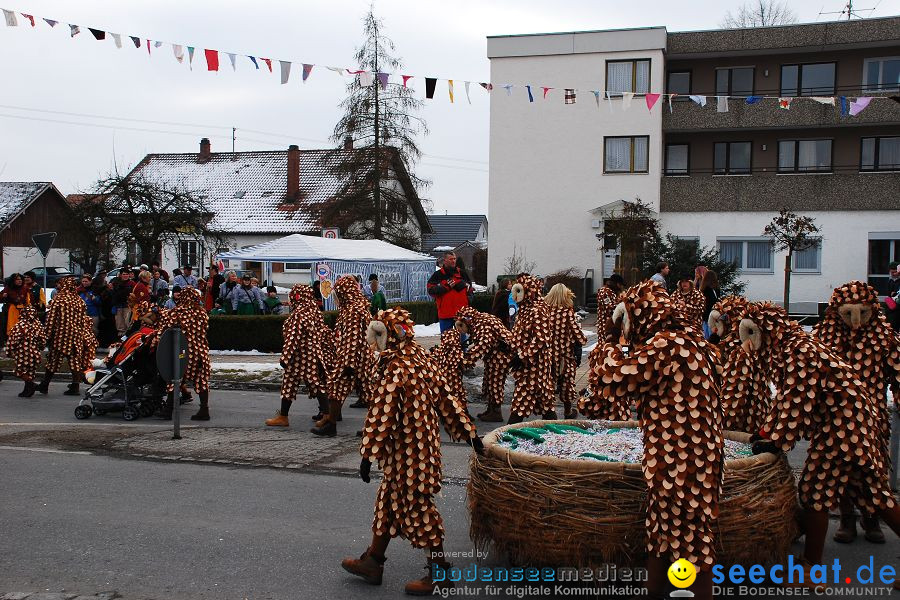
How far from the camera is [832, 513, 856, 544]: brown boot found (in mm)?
6301

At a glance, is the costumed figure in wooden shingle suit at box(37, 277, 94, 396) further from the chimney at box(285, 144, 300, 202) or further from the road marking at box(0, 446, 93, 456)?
the chimney at box(285, 144, 300, 202)

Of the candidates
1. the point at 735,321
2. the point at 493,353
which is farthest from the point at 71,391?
the point at 735,321

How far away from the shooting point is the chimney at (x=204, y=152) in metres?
51.9

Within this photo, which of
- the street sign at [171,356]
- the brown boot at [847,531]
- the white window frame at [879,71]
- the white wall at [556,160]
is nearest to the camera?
the brown boot at [847,531]

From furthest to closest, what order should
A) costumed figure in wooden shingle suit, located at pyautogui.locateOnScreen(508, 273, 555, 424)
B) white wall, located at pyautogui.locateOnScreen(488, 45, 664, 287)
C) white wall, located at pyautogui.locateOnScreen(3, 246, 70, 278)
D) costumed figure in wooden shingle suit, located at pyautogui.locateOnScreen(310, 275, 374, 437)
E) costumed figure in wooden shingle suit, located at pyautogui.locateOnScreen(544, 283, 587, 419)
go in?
white wall, located at pyautogui.locateOnScreen(3, 246, 70, 278), white wall, located at pyautogui.locateOnScreen(488, 45, 664, 287), costumed figure in wooden shingle suit, located at pyautogui.locateOnScreen(310, 275, 374, 437), costumed figure in wooden shingle suit, located at pyautogui.locateOnScreen(544, 283, 587, 419), costumed figure in wooden shingle suit, located at pyautogui.locateOnScreen(508, 273, 555, 424)

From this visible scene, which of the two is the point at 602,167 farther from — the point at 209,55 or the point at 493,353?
the point at 493,353

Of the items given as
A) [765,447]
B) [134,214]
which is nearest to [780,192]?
[134,214]

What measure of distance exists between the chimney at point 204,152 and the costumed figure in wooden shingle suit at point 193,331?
1671 inches

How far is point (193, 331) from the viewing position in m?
11.7

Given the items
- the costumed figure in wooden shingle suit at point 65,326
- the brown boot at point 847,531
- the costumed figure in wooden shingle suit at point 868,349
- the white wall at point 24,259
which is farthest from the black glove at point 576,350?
the white wall at point 24,259

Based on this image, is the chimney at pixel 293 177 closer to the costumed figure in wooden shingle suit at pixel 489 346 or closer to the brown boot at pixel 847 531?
the costumed figure in wooden shingle suit at pixel 489 346

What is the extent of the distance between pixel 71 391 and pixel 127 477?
7064 mm

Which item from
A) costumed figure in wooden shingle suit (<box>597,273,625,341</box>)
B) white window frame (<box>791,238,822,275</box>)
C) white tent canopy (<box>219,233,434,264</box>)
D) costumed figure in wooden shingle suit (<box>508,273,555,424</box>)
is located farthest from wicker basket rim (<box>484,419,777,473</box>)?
white window frame (<box>791,238,822,275</box>)

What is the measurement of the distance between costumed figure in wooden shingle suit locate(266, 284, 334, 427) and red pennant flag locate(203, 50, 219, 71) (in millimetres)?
6045
